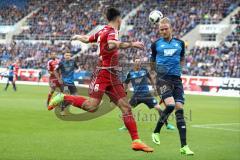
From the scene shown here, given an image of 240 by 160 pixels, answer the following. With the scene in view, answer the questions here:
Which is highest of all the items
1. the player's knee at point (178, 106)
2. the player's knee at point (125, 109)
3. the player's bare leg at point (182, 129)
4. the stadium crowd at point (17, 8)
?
→ the stadium crowd at point (17, 8)

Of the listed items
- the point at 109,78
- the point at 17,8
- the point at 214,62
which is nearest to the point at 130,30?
the point at 214,62

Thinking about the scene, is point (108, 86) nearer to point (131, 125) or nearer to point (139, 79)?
point (131, 125)

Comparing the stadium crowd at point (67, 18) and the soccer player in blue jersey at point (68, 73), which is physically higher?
the stadium crowd at point (67, 18)

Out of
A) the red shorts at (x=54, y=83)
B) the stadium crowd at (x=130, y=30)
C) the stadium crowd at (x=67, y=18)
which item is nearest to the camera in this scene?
the red shorts at (x=54, y=83)

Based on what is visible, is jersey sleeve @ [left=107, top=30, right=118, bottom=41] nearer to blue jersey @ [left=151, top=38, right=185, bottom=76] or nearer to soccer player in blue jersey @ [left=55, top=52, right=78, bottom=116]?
blue jersey @ [left=151, top=38, right=185, bottom=76]

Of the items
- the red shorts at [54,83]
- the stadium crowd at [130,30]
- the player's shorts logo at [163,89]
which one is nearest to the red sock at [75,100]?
the player's shorts logo at [163,89]

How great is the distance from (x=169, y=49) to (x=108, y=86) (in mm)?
1995

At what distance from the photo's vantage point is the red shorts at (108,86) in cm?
980

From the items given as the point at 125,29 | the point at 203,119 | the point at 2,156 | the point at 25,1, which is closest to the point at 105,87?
the point at 2,156

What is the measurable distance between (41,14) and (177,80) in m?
48.5

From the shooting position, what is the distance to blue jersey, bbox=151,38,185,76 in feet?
36.9

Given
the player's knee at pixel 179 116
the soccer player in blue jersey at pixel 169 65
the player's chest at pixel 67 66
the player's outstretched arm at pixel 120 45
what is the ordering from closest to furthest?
the player's outstretched arm at pixel 120 45
the player's knee at pixel 179 116
the soccer player in blue jersey at pixel 169 65
the player's chest at pixel 67 66

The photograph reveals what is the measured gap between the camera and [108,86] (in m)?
9.88

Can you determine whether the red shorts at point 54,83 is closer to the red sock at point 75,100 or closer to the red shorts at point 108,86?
the red sock at point 75,100
